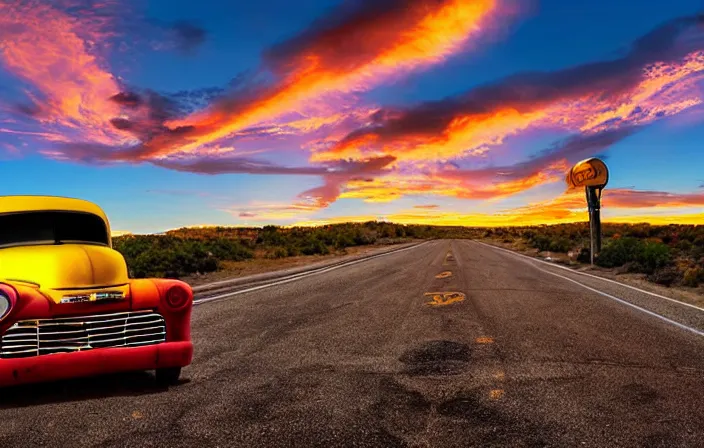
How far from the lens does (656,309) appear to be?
32.4 ft

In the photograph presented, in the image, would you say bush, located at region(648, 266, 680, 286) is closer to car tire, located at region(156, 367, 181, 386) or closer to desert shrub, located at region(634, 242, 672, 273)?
desert shrub, located at region(634, 242, 672, 273)

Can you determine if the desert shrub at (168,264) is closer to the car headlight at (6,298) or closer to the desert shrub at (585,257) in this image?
the car headlight at (6,298)

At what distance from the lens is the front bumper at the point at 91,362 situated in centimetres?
415

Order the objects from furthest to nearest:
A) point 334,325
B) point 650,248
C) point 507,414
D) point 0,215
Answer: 1. point 650,248
2. point 334,325
3. point 0,215
4. point 507,414

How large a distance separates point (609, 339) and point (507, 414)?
3.80 meters

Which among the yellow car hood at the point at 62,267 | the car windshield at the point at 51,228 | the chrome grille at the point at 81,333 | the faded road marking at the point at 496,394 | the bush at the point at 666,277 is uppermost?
the car windshield at the point at 51,228

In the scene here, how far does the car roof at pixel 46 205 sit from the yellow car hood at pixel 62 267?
1.88 feet

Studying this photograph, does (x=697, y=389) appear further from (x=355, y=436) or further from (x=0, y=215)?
(x=0, y=215)

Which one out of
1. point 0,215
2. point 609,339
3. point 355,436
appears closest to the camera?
point 355,436

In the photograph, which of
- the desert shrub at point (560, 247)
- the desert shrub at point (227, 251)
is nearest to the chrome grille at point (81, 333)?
the desert shrub at point (227, 251)

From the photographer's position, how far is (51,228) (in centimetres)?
587

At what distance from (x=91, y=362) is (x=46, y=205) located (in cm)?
253

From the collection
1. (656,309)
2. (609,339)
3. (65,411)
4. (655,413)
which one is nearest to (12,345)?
(65,411)

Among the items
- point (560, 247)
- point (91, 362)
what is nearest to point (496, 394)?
point (91, 362)
